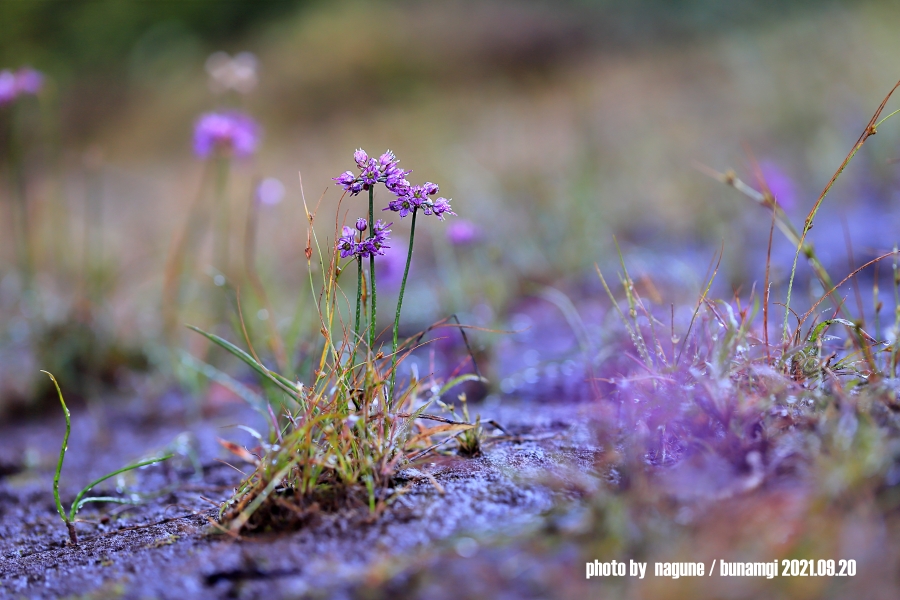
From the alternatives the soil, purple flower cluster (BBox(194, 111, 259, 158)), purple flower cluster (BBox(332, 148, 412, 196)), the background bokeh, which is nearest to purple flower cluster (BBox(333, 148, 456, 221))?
purple flower cluster (BBox(332, 148, 412, 196))

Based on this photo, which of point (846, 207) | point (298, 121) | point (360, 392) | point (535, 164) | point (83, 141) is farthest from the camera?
point (83, 141)

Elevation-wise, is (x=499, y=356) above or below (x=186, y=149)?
below

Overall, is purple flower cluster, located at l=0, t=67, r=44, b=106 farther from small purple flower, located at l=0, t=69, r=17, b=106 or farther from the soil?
the soil

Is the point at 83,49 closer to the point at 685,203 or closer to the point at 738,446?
the point at 685,203

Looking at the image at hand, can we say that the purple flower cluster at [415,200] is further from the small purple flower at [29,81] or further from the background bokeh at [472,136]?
the small purple flower at [29,81]

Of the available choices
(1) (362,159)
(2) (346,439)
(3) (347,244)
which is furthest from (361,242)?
(2) (346,439)

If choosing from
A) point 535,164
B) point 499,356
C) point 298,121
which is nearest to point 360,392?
point 499,356

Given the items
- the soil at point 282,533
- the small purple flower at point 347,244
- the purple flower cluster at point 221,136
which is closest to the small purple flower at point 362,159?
the small purple flower at point 347,244
